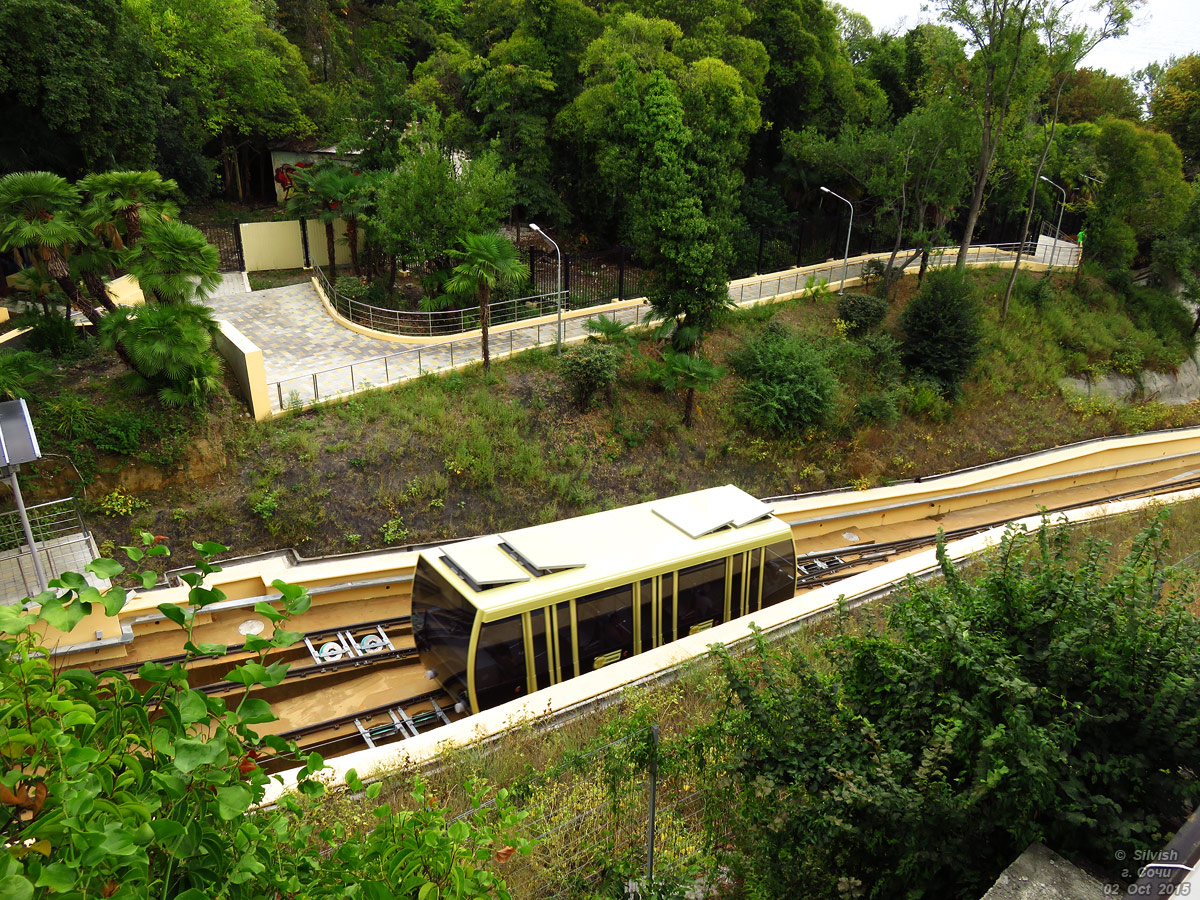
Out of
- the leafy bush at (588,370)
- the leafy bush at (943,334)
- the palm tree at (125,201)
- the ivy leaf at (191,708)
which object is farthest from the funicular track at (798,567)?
the palm tree at (125,201)

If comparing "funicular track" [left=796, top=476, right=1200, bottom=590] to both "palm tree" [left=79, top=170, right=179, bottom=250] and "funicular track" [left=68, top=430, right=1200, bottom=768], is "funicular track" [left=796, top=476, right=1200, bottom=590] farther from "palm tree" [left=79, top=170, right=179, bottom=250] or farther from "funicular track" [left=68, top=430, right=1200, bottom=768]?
"palm tree" [left=79, top=170, right=179, bottom=250]

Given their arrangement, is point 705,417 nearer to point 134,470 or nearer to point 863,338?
point 863,338

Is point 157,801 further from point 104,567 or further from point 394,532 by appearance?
point 394,532

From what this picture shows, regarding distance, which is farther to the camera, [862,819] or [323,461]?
[323,461]

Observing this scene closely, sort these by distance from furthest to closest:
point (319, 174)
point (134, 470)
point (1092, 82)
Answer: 1. point (1092, 82)
2. point (319, 174)
3. point (134, 470)

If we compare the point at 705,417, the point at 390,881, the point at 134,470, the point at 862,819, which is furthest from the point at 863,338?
the point at 390,881

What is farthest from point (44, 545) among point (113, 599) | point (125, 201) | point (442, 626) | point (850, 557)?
point (850, 557)

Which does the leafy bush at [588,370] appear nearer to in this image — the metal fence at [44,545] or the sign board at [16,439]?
the metal fence at [44,545]

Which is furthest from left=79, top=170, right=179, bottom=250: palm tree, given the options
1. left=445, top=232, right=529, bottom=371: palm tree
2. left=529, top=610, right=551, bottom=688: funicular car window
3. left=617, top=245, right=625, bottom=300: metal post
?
left=617, top=245, right=625, bottom=300: metal post
